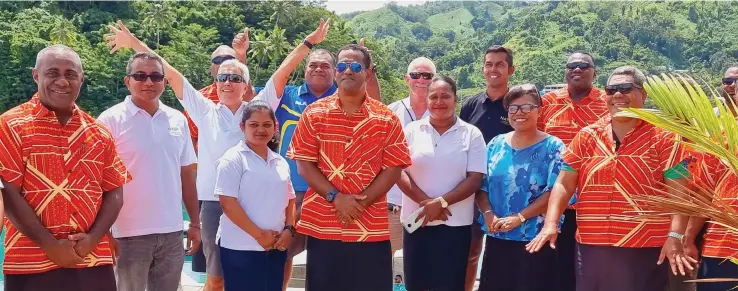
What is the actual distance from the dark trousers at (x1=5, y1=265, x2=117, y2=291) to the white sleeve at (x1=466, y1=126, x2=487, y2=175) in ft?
7.38

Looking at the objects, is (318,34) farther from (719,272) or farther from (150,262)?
(719,272)

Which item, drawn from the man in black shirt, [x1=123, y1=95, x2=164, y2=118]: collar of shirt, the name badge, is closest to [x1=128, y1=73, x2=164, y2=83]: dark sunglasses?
[x1=123, y1=95, x2=164, y2=118]: collar of shirt

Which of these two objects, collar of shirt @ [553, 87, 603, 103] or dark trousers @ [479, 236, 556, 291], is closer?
dark trousers @ [479, 236, 556, 291]

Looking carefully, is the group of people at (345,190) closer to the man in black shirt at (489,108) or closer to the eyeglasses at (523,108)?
the eyeglasses at (523,108)

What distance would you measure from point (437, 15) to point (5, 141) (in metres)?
187

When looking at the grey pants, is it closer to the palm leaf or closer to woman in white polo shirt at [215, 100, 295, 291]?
woman in white polo shirt at [215, 100, 295, 291]

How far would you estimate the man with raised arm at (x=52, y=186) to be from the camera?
11.9ft

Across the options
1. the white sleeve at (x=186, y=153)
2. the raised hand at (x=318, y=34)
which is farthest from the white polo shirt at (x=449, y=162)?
the raised hand at (x=318, y=34)

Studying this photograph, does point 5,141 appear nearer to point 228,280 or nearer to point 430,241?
point 228,280

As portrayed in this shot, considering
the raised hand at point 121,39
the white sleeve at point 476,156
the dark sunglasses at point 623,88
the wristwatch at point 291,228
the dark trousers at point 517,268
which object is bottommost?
the dark trousers at point 517,268

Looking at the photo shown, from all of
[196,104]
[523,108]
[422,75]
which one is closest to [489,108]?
[422,75]

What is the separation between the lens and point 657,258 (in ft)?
13.9

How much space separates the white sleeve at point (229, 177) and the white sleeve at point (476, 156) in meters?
1.44

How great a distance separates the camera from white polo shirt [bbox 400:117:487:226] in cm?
479
